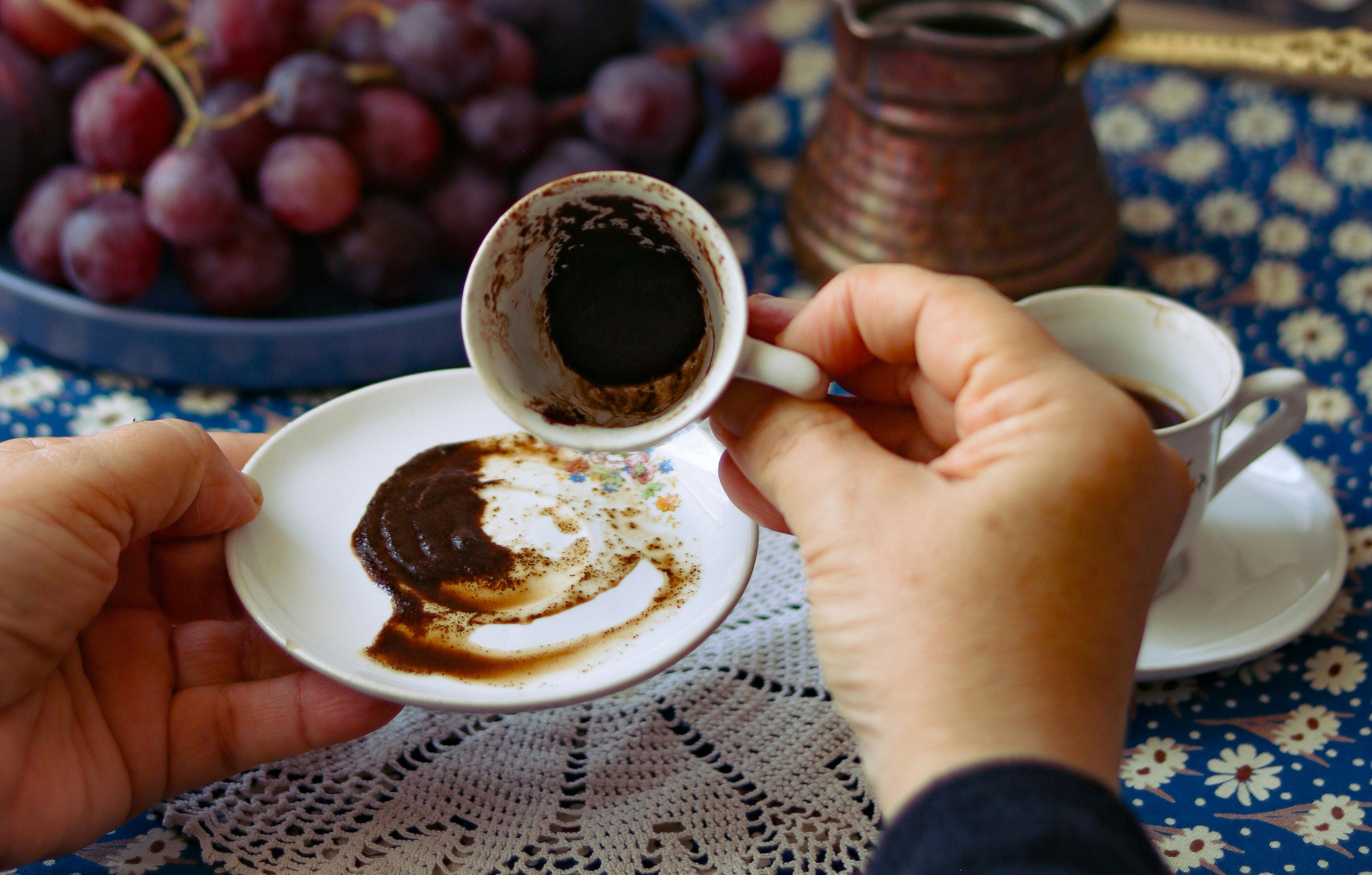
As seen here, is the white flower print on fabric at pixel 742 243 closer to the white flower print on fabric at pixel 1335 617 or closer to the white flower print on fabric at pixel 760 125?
the white flower print on fabric at pixel 760 125

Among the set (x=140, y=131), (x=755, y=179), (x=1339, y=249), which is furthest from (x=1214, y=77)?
A: (x=140, y=131)

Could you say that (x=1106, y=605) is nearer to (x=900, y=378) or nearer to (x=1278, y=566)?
(x=900, y=378)

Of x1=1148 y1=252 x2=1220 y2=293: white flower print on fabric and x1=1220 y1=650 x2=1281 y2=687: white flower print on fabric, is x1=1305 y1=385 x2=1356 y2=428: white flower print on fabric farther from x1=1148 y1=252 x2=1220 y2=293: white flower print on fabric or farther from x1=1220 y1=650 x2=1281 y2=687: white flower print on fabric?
x1=1220 y1=650 x2=1281 y2=687: white flower print on fabric

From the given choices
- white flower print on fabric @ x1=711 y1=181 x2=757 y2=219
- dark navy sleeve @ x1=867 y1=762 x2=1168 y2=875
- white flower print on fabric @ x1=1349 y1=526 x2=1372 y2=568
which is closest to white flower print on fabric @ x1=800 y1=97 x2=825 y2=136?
white flower print on fabric @ x1=711 y1=181 x2=757 y2=219

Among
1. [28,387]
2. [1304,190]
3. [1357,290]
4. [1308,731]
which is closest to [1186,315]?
[1308,731]

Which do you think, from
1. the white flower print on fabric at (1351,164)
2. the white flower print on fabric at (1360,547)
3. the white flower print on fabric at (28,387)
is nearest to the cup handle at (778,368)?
the white flower print on fabric at (1360,547)

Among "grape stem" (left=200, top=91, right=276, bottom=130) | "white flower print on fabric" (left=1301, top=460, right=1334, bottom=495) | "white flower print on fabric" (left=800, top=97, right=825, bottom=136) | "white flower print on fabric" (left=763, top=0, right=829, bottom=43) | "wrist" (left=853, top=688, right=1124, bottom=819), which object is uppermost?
"grape stem" (left=200, top=91, right=276, bottom=130)

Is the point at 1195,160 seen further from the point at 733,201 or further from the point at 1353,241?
the point at 733,201

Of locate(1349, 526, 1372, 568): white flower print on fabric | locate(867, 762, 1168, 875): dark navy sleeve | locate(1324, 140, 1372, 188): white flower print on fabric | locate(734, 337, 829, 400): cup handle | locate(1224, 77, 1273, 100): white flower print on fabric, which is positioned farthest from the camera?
locate(1224, 77, 1273, 100): white flower print on fabric
